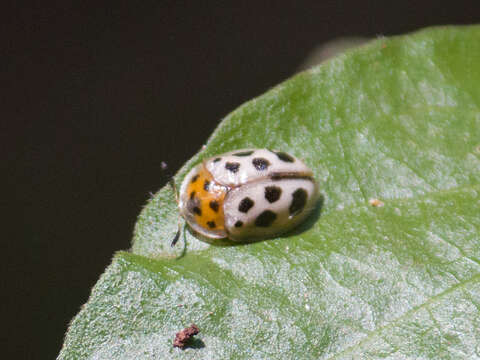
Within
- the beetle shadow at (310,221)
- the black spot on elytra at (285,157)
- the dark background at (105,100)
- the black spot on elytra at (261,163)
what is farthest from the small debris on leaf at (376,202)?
the dark background at (105,100)

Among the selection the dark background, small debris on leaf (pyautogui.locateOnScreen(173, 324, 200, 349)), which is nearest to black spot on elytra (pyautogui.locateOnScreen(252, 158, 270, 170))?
small debris on leaf (pyautogui.locateOnScreen(173, 324, 200, 349))

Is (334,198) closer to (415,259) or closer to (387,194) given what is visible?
(387,194)

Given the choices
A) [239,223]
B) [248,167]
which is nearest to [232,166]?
[248,167]

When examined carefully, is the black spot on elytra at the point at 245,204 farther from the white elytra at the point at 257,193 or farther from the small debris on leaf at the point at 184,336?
the small debris on leaf at the point at 184,336

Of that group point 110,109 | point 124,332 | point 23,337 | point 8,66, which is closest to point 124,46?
point 110,109

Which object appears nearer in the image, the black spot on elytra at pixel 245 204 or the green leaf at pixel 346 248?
the green leaf at pixel 346 248

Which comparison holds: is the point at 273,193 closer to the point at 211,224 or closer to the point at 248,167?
the point at 248,167
